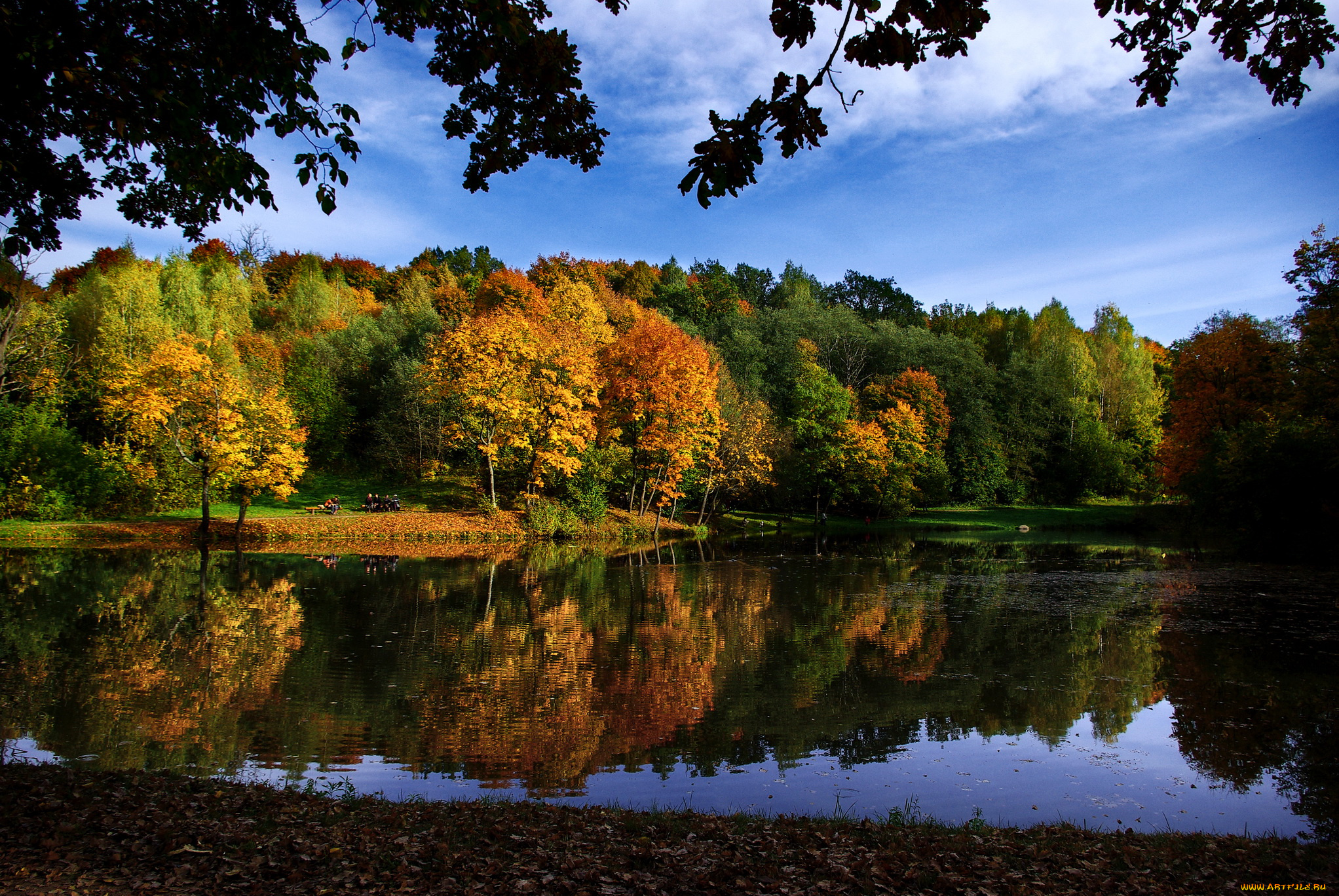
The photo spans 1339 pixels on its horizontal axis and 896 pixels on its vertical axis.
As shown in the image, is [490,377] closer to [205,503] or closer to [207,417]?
[207,417]

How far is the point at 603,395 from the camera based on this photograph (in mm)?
41531

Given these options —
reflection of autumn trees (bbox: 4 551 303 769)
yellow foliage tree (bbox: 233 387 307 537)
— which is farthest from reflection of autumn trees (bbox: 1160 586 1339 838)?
yellow foliage tree (bbox: 233 387 307 537)

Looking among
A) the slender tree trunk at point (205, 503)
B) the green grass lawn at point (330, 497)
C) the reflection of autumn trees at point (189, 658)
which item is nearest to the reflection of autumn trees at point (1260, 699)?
the reflection of autumn trees at point (189, 658)

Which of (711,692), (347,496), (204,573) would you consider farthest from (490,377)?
(711,692)

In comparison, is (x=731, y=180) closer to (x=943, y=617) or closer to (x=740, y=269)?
(x=943, y=617)

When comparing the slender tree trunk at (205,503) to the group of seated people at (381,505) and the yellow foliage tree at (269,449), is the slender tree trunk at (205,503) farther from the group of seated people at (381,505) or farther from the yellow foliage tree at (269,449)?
the group of seated people at (381,505)

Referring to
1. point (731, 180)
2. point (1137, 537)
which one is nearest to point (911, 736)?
point (731, 180)

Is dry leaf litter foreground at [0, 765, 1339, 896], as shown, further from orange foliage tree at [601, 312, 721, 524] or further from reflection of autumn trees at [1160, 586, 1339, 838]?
orange foliage tree at [601, 312, 721, 524]

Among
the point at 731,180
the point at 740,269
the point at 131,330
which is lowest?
the point at 731,180

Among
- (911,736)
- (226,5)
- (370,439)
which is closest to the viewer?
(226,5)

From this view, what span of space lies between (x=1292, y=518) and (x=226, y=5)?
3818cm

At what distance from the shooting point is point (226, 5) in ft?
22.0

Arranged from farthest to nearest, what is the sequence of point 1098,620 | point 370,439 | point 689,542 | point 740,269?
point 740,269, point 370,439, point 689,542, point 1098,620

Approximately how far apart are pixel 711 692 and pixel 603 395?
1226 inches
